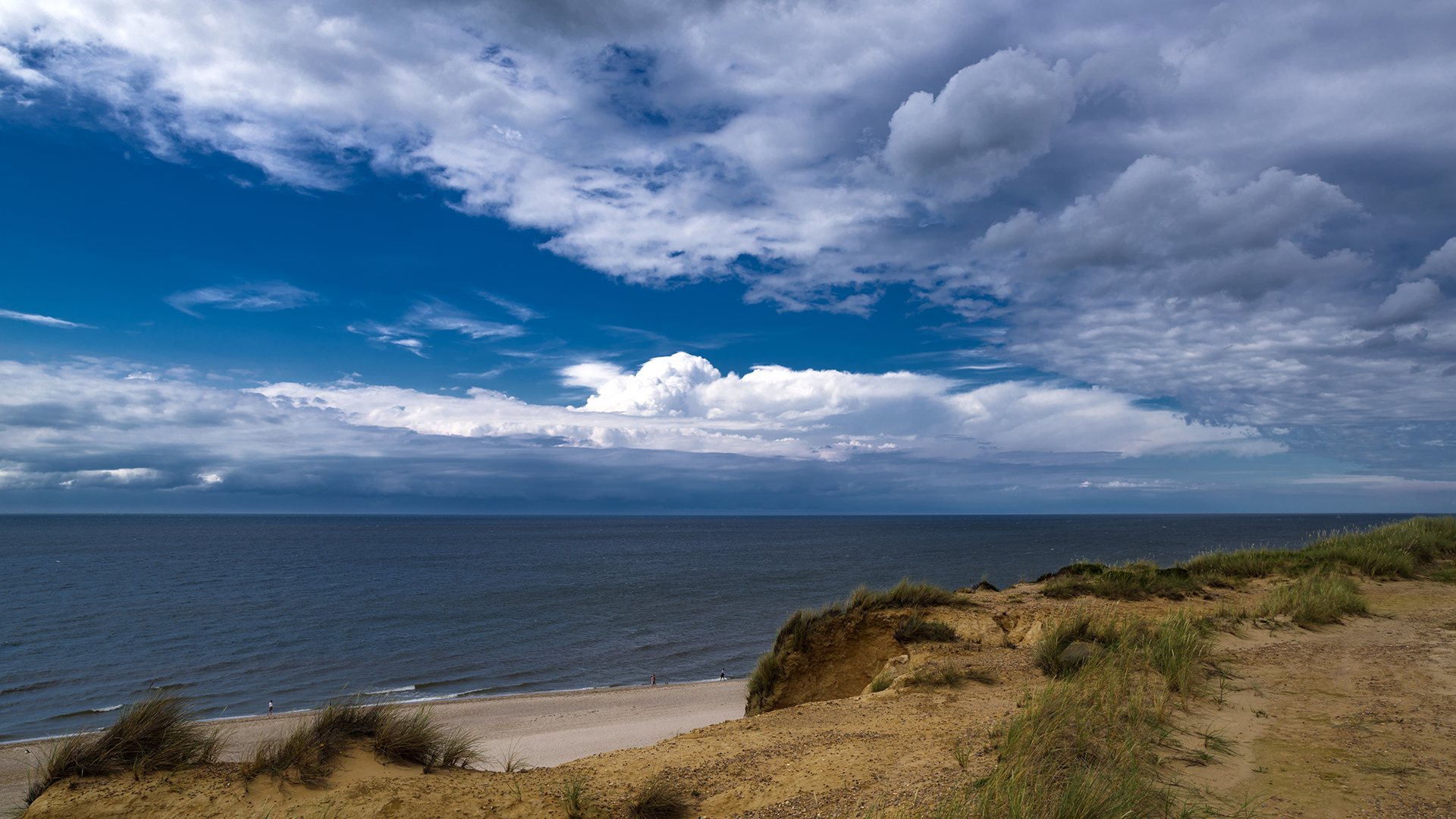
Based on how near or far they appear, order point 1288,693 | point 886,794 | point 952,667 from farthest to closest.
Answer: point 952,667
point 1288,693
point 886,794

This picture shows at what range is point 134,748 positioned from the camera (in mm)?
6816

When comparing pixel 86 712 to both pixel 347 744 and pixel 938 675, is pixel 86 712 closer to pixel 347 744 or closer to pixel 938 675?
pixel 347 744

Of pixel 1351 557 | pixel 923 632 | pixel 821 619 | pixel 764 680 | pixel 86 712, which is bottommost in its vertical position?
pixel 86 712

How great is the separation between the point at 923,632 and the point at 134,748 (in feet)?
42.1

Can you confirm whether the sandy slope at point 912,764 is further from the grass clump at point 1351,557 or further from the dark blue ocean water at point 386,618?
the dark blue ocean water at point 386,618

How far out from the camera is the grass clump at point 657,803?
232 inches

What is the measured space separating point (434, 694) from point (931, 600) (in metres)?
19.3

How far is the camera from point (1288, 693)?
8.77 m

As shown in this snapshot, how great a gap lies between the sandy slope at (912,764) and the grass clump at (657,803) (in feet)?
0.56

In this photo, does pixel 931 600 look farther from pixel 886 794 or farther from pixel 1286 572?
pixel 1286 572

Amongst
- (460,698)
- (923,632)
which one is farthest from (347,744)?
(460,698)

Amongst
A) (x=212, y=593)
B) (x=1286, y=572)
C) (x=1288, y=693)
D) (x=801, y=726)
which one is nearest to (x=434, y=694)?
(x=801, y=726)

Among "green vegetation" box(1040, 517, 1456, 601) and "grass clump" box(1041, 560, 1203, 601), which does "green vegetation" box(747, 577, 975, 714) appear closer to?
"grass clump" box(1041, 560, 1203, 601)

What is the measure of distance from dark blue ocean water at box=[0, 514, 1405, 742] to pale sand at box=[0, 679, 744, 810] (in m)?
2.23
